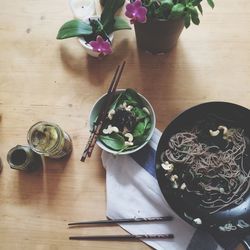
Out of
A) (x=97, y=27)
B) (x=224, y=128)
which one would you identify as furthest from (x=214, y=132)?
(x=97, y=27)

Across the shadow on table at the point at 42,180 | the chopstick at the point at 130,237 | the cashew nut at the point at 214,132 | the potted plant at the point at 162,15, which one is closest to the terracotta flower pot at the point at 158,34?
the potted plant at the point at 162,15

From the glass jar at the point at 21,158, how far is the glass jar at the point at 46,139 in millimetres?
39

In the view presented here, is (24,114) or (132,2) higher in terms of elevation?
(132,2)

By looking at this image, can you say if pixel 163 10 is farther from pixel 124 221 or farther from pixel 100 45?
pixel 124 221

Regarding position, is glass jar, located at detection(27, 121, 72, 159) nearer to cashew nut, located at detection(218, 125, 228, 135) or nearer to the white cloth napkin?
the white cloth napkin

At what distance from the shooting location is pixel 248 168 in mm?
887

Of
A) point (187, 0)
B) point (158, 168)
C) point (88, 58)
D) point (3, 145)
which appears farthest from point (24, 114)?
point (187, 0)

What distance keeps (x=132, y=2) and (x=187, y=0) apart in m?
0.11

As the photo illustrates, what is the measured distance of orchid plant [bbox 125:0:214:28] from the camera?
0.78m

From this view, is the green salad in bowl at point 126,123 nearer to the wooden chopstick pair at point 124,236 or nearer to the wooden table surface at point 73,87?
the wooden table surface at point 73,87

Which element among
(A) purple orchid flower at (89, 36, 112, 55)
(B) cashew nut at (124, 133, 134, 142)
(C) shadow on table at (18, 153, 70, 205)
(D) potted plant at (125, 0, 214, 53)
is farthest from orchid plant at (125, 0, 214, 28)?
(C) shadow on table at (18, 153, 70, 205)

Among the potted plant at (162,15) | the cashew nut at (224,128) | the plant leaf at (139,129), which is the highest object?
the potted plant at (162,15)

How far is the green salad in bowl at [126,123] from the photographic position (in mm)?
879

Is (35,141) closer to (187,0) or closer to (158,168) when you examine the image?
(158,168)
